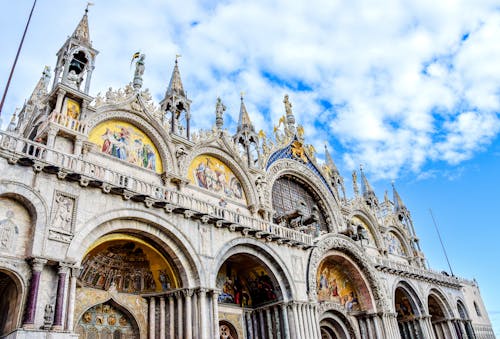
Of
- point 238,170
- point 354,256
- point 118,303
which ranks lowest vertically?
point 118,303

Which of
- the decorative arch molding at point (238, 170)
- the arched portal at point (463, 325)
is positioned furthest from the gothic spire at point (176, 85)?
the arched portal at point (463, 325)

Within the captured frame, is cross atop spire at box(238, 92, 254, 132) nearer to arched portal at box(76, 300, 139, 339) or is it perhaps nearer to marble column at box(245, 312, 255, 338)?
marble column at box(245, 312, 255, 338)

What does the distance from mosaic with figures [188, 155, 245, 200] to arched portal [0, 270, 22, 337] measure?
324 inches

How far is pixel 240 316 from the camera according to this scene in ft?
54.6

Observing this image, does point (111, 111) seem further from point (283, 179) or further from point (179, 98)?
point (283, 179)

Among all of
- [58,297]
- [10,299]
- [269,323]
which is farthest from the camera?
[269,323]

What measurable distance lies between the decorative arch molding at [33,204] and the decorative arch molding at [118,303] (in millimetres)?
2884

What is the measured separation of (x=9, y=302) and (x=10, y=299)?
0.08 meters

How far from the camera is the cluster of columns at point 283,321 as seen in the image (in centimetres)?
1616

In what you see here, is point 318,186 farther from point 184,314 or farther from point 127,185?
point 127,185

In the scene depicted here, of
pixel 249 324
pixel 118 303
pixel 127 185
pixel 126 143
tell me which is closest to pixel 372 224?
pixel 249 324

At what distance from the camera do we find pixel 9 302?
400 inches

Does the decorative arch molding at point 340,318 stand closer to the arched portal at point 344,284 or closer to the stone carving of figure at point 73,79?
the arched portal at point 344,284

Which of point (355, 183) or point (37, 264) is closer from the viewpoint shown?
point (37, 264)
